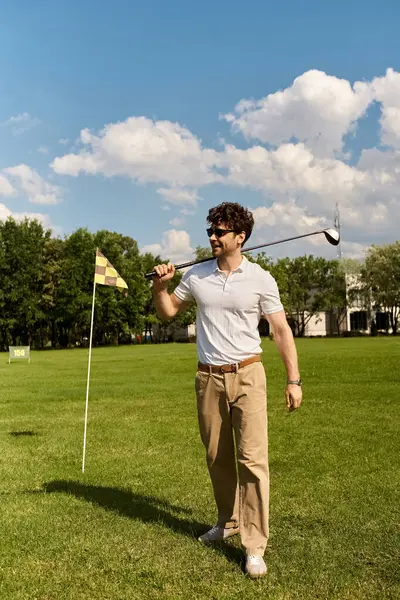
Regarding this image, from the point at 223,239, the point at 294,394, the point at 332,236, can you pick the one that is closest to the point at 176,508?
the point at 294,394

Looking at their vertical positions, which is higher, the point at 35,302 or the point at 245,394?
the point at 35,302

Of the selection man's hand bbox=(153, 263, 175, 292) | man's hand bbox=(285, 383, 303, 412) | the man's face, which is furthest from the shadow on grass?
the man's face

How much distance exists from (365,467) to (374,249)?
85.7 metres

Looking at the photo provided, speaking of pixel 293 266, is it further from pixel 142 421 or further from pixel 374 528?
pixel 374 528

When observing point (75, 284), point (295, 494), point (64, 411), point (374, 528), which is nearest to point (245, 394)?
point (374, 528)

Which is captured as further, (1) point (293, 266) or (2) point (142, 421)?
(1) point (293, 266)

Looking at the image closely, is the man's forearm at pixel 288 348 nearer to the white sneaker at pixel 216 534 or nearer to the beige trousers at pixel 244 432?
the beige trousers at pixel 244 432

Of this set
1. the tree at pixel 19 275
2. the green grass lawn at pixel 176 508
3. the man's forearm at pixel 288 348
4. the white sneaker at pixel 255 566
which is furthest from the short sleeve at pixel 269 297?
the tree at pixel 19 275

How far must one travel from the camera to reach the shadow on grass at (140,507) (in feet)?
18.8

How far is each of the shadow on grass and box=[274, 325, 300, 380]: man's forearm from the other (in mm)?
1546

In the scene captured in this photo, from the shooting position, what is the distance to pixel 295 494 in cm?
709

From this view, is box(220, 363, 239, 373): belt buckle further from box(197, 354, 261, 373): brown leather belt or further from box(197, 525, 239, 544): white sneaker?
box(197, 525, 239, 544): white sneaker

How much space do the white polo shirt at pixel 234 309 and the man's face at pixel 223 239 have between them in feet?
0.52

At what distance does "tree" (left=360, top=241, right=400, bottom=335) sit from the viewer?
284 ft
